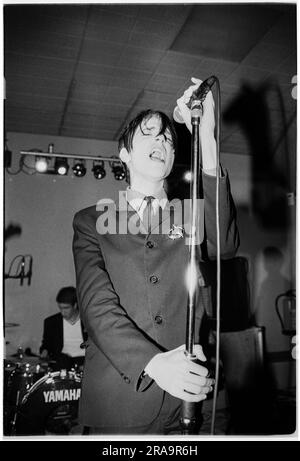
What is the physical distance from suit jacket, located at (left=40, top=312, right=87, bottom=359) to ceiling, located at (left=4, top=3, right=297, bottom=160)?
2765 millimetres

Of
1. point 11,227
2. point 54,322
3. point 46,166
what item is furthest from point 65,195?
point 54,322

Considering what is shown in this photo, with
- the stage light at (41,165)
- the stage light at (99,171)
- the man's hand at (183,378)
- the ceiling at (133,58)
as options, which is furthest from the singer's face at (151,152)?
the stage light at (99,171)

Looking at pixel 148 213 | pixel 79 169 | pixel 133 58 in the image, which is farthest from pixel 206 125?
pixel 79 169

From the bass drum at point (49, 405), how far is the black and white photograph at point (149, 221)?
1cm

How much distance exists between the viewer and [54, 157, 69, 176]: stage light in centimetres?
590

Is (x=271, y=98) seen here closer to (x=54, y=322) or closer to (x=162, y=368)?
(x=54, y=322)

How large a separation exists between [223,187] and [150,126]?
16.1 inches

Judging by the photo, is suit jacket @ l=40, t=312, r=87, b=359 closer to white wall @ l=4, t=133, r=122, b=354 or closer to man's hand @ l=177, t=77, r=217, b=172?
white wall @ l=4, t=133, r=122, b=354

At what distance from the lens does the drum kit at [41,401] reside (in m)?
3.87

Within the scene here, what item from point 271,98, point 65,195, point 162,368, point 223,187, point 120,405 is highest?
point 271,98

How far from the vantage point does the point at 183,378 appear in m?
1.12

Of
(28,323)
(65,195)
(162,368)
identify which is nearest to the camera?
(162,368)

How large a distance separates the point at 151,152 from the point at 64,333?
13.8 feet

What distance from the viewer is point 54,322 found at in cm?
530
